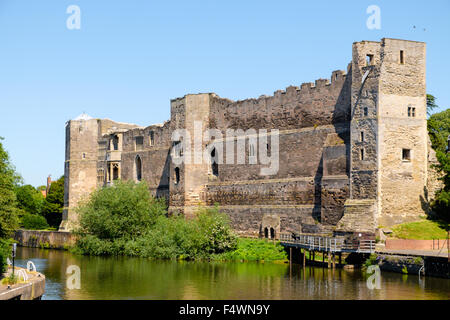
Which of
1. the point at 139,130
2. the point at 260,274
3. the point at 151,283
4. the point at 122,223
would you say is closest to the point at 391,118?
the point at 260,274

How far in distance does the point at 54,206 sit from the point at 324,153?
34.3m

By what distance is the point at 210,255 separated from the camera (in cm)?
3503

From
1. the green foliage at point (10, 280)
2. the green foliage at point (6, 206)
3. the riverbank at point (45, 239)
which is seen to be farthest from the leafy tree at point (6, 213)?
the riverbank at point (45, 239)

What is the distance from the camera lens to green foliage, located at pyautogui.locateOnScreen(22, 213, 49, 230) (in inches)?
2234

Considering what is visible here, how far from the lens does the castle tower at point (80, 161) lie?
55031 millimetres

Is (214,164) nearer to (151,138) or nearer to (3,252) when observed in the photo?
(151,138)

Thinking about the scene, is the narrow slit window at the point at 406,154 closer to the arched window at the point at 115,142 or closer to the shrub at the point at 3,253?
the shrub at the point at 3,253

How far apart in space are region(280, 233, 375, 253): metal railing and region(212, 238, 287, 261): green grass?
195 cm

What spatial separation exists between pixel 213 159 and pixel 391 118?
14675mm

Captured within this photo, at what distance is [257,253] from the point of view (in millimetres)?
34812

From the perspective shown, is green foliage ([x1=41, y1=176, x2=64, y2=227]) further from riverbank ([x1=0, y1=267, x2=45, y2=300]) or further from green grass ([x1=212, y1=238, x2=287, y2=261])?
riverbank ([x1=0, y1=267, x2=45, y2=300])

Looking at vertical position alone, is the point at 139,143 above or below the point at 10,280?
above

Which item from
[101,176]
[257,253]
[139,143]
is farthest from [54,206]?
[257,253]

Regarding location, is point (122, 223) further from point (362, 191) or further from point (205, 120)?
point (362, 191)
